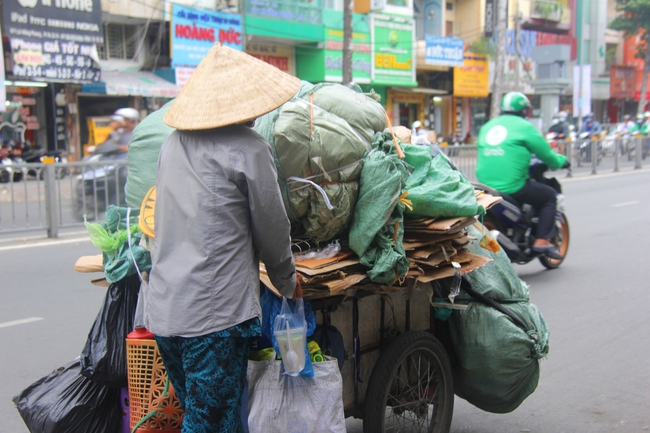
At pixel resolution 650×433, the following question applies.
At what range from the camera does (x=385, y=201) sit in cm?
289

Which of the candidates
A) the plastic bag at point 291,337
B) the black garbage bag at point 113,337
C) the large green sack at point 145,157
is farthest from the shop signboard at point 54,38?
the plastic bag at point 291,337

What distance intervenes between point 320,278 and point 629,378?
2847 mm

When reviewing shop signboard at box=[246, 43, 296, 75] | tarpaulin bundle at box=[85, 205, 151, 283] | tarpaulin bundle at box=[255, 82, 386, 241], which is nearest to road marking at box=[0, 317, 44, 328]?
tarpaulin bundle at box=[85, 205, 151, 283]

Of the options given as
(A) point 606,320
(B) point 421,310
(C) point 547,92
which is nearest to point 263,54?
(C) point 547,92

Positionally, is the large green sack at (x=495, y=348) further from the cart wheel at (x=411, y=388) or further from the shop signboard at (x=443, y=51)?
the shop signboard at (x=443, y=51)

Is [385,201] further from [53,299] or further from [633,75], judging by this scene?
[633,75]

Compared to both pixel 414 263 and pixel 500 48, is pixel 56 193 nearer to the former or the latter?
pixel 414 263

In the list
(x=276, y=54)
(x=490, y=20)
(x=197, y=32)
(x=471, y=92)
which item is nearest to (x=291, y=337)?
(x=197, y=32)

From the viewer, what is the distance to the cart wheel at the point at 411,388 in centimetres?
302

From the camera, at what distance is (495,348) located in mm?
3354

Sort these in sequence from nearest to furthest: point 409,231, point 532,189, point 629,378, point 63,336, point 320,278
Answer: point 320,278 → point 409,231 → point 629,378 → point 63,336 → point 532,189

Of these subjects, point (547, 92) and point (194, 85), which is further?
point (547, 92)

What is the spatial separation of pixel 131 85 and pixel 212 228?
18.5m

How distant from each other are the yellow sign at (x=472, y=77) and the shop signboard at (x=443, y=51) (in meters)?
0.98
